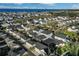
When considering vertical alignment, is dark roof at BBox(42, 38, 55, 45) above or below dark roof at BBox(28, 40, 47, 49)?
above

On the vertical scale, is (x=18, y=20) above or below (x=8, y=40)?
above

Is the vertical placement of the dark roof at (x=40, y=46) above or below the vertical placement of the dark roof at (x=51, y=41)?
below

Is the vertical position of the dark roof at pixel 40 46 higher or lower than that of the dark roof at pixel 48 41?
lower

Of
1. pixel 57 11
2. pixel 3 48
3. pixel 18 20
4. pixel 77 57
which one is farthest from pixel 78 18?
pixel 3 48

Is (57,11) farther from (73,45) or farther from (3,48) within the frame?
(3,48)

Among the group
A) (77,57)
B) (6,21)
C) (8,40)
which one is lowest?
(77,57)

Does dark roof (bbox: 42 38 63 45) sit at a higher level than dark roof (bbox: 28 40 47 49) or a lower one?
higher

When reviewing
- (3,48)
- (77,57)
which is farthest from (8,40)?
(77,57)

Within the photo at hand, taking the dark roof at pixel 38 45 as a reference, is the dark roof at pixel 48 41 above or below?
above

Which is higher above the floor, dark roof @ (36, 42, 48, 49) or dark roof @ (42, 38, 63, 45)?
dark roof @ (42, 38, 63, 45)

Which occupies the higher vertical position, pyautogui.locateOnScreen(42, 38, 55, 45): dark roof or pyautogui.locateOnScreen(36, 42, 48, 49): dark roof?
pyautogui.locateOnScreen(42, 38, 55, 45): dark roof
